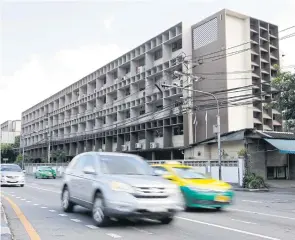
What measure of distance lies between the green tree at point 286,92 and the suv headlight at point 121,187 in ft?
55.6

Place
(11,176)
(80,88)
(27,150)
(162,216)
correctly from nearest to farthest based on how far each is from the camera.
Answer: (162,216) < (11,176) < (80,88) < (27,150)

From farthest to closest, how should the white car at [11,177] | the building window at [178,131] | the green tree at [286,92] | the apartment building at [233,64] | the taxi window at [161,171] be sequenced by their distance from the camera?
1. the building window at [178,131]
2. the apartment building at [233,64]
3. the white car at [11,177]
4. the green tree at [286,92]
5. the taxi window at [161,171]

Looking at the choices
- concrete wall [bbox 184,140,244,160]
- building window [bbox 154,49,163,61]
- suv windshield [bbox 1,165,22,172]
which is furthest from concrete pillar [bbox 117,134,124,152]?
suv windshield [bbox 1,165,22,172]

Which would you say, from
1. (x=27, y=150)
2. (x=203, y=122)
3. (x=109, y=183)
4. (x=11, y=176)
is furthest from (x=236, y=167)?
(x=27, y=150)

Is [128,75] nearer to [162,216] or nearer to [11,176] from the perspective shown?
[11,176]

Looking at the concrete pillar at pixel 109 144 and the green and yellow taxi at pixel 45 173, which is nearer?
the green and yellow taxi at pixel 45 173

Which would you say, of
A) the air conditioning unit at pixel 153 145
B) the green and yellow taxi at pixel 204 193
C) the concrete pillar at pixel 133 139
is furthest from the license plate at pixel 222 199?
the concrete pillar at pixel 133 139

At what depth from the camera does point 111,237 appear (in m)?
7.49

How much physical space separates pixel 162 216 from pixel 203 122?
1229 inches

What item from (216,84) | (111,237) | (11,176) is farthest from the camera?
(216,84)

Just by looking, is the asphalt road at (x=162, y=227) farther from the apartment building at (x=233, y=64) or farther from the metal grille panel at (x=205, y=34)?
the metal grille panel at (x=205, y=34)

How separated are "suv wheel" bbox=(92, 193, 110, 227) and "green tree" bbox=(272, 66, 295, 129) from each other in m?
16.9

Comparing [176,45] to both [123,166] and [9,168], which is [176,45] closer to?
[9,168]

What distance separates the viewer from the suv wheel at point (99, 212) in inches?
334
